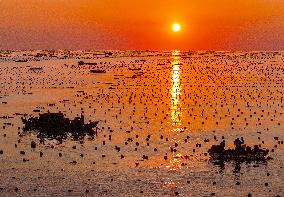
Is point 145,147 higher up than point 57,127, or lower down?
lower down

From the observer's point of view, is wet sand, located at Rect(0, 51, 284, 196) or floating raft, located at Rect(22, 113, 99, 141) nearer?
wet sand, located at Rect(0, 51, 284, 196)

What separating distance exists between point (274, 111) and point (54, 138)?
27191mm

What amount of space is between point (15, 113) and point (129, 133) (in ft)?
57.2

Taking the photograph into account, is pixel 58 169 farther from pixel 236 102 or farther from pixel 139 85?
pixel 139 85

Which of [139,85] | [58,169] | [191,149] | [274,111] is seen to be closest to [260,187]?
[191,149]

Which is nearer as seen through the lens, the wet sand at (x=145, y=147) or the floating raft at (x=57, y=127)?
the wet sand at (x=145, y=147)

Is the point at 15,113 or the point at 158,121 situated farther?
the point at 15,113

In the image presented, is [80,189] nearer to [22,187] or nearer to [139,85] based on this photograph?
[22,187]

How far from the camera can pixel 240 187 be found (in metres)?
30.8

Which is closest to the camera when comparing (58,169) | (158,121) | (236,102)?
(58,169)

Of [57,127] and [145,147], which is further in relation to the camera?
[57,127]

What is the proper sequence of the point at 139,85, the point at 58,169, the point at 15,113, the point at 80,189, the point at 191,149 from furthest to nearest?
the point at 139,85, the point at 15,113, the point at 191,149, the point at 58,169, the point at 80,189

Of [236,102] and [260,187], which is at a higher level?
[236,102]

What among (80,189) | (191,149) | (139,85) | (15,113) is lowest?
(80,189)
